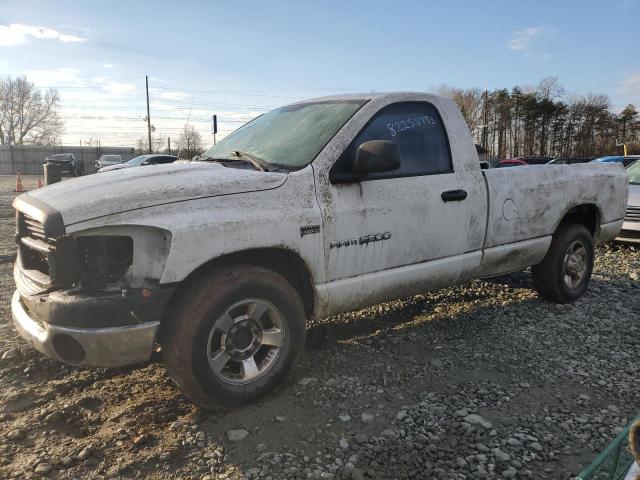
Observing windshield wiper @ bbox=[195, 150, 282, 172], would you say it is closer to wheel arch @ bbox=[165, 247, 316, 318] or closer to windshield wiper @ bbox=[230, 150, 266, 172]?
windshield wiper @ bbox=[230, 150, 266, 172]

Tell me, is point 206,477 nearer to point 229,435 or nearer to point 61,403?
point 229,435

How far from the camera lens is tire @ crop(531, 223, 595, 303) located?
4.94m

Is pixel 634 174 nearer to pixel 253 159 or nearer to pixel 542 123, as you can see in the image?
pixel 253 159

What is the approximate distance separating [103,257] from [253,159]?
1221mm

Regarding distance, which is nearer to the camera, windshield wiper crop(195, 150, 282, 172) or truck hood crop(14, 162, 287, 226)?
truck hood crop(14, 162, 287, 226)

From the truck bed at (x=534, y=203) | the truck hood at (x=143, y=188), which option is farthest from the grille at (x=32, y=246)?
the truck bed at (x=534, y=203)

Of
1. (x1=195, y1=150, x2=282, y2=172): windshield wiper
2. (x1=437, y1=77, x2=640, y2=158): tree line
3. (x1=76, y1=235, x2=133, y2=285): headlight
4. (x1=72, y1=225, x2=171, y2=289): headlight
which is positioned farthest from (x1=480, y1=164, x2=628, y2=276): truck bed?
(x1=437, y1=77, x2=640, y2=158): tree line

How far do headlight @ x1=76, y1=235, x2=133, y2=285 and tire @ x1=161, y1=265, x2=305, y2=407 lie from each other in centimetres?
36

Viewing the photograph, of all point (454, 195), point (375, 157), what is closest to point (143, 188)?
point (375, 157)

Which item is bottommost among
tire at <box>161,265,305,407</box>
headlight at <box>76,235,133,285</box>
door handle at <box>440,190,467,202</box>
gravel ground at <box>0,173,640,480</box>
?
gravel ground at <box>0,173,640,480</box>

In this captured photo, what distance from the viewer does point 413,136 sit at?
386 cm

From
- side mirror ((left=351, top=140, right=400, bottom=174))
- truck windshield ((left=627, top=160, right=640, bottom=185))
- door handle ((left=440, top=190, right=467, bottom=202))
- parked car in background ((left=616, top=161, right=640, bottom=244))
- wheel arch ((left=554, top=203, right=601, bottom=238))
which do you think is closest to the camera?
side mirror ((left=351, top=140, right=400, bottom=174))

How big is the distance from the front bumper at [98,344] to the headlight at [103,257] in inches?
11.2

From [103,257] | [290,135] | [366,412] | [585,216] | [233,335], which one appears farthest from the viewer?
[585,216]
